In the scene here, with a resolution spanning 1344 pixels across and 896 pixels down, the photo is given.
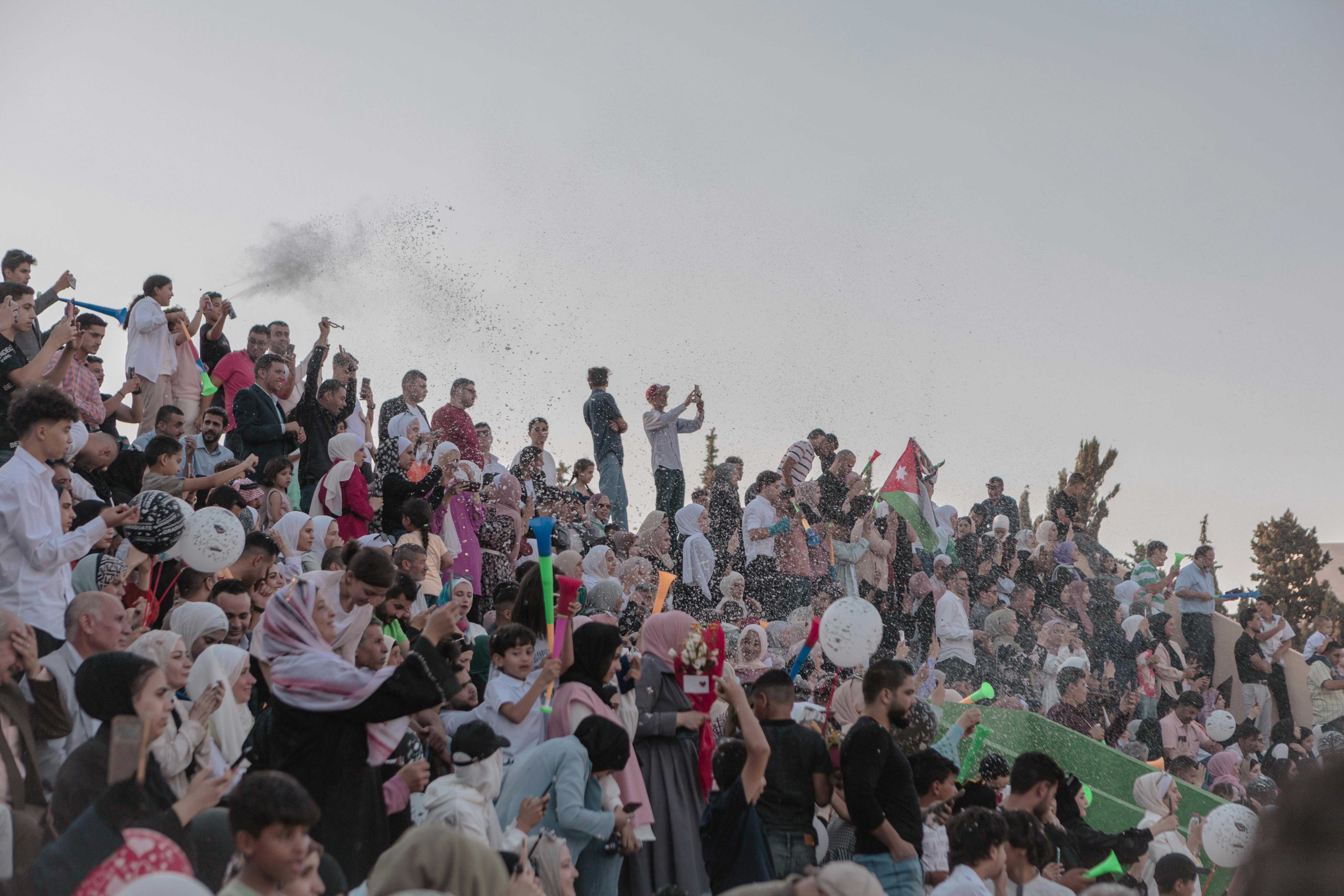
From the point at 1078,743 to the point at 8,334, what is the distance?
33.1 feet

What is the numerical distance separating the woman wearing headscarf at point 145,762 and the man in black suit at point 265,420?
585 cm

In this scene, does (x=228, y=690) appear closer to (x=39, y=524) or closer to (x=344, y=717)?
(x=344, y=717)

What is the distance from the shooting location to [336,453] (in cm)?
1060

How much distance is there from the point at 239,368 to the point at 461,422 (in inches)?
83.2

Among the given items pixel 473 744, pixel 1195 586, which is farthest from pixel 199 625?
pixel 1195 586

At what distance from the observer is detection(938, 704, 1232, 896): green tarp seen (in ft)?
37.9

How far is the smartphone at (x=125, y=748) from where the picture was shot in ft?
13.2

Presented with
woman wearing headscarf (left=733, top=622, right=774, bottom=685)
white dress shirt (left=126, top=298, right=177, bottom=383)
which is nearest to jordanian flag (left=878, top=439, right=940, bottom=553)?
woman wearing headscarf (left=733, top=622, right=774, bottom=685)

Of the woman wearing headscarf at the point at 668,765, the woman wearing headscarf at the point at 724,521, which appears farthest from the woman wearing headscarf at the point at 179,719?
the woman wearing headscarf at the point at 724,521

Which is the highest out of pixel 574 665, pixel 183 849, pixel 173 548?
pixel 173 548

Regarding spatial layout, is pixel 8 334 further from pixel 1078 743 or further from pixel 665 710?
pixel 1078 743

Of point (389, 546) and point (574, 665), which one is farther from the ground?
point (389, 546)

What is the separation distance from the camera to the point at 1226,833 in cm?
833

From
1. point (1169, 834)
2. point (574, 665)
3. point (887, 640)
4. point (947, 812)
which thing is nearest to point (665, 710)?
point (574, 665)
